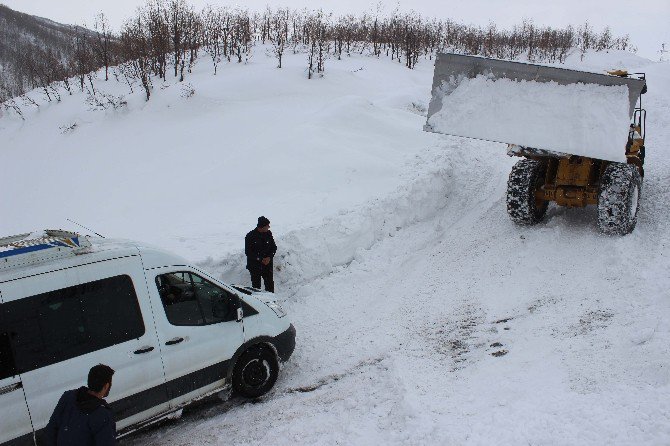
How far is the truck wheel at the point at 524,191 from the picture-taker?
28.2ft

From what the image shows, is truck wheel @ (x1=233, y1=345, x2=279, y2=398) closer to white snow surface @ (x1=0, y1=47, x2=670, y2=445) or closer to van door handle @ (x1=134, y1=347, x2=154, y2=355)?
white snow surface @ (x1=0, y1=47, x2=670, y2=445)

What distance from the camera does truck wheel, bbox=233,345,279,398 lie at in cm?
532

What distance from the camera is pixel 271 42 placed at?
3506cm

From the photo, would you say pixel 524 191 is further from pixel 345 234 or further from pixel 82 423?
pixel 82 423

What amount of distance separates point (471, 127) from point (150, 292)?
576 cm

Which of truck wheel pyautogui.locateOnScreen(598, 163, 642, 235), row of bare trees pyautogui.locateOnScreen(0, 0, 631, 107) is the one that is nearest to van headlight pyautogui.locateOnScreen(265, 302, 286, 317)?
truck wheel pyautogui.locateOnScreen(598, 163, 642, 235)

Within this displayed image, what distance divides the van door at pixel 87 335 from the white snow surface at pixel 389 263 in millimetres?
703

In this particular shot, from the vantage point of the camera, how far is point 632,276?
273 inches

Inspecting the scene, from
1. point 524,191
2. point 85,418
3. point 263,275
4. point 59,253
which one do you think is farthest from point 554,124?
point 85,418

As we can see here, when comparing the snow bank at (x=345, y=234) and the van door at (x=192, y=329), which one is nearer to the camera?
the van door at (x=192, y=329)

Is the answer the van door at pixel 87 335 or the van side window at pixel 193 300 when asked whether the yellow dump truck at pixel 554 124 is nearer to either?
the van side window at pixel 193 300

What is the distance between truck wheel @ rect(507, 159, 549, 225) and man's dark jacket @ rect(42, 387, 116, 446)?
7352mm

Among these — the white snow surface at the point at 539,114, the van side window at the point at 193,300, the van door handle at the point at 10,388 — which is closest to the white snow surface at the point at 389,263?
the van side window at the point at 193,300

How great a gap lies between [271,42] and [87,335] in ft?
111
